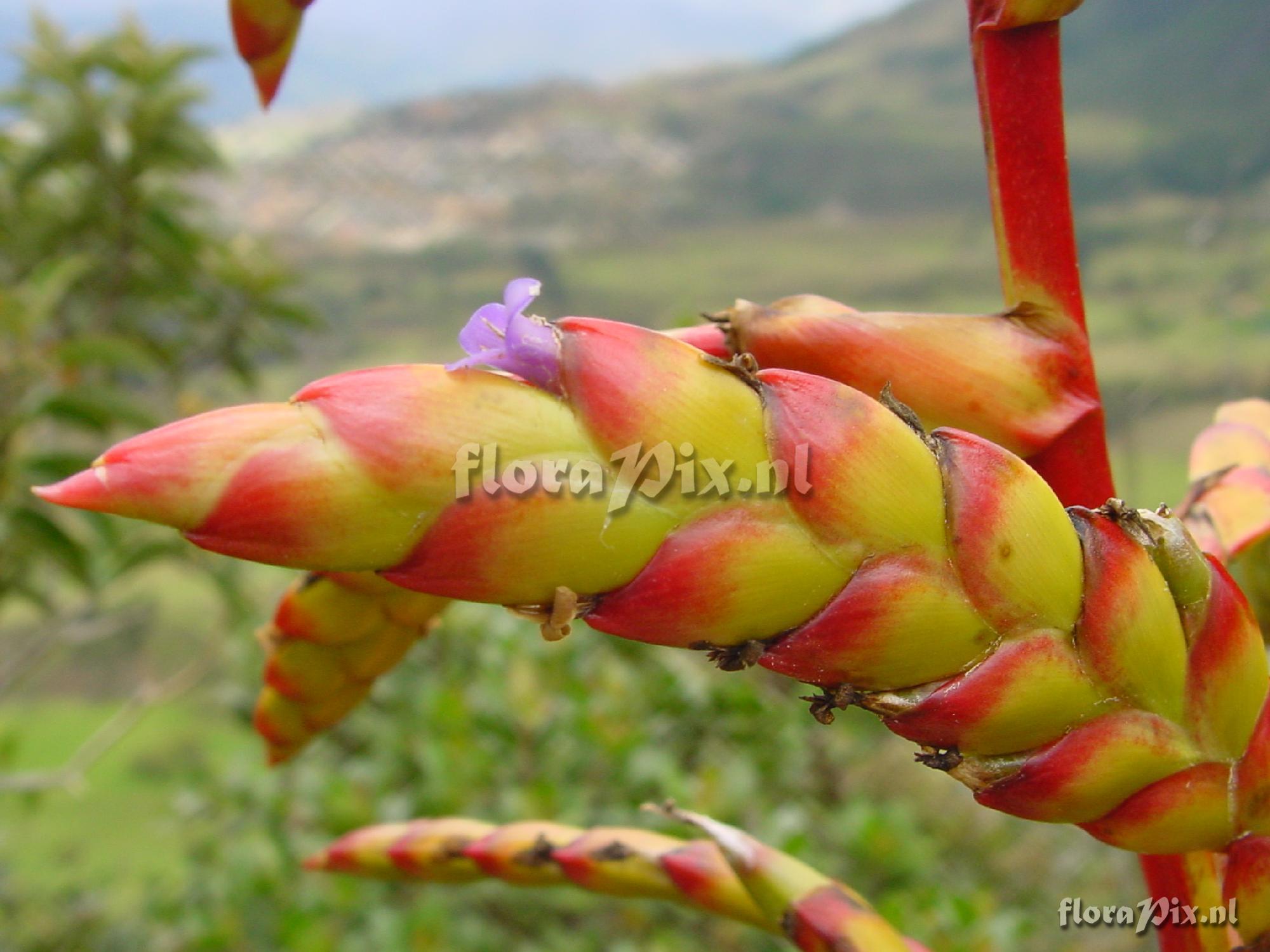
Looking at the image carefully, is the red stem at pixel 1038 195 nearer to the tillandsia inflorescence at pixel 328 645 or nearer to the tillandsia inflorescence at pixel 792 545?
the tillandsia inflorescence at pixel 792 545

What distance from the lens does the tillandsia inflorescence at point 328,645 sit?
0.35 meters

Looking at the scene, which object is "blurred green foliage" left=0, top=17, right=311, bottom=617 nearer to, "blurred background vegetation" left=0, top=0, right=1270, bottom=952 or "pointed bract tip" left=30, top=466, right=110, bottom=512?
"blurred background vegetation" left=0, top=0, right=1270, bottom=952

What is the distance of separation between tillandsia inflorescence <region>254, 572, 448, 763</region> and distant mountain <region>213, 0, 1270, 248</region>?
349cm

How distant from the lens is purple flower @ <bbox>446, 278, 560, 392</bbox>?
22cm

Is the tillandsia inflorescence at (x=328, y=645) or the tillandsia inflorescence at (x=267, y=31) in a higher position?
the tillandsia inflorescence at (x=267, y=31)

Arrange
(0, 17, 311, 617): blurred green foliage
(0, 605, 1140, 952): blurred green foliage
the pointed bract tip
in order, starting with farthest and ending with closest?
(0, 17, 311, 617): blurred green foliage < (0, 605, 1140, 952): blurred green foliage < the pointed bract tip

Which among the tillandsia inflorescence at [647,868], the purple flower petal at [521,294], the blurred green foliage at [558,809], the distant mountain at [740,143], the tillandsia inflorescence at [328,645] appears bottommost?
the blurred green foliage at [558,809]

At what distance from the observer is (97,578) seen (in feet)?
5.79

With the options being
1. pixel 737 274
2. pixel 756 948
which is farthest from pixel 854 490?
pixel 737 274

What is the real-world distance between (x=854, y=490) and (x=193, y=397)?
7.72 ft

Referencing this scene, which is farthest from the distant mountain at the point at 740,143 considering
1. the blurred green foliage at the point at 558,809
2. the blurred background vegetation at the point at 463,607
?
the blurred green foliage at the point at 558,809

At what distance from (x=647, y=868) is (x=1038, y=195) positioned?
0.30m

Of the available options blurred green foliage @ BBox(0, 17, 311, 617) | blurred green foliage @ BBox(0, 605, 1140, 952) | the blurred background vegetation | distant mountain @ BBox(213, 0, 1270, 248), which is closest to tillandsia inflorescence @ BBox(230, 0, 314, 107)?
the blurred background vegetation

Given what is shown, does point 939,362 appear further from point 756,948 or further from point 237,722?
point 237,722
